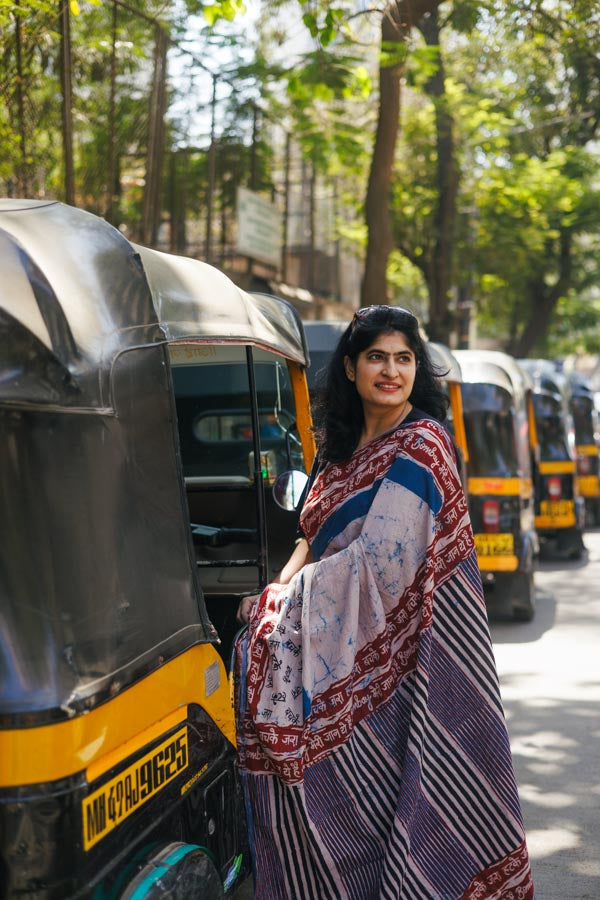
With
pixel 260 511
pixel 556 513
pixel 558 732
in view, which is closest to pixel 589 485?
pixel 556 513

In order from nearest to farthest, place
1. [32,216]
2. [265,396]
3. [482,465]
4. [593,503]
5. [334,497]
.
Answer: [32,216], [334,497], [265,396], [482,465], [593,503]

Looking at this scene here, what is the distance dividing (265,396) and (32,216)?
7.46 ft

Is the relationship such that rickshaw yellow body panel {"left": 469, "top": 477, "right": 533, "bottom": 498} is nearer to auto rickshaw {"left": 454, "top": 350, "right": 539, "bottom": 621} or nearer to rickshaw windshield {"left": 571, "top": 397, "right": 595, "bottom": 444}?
auto rickshaw {"left": 454, "top": 350, "right": 539, "bottom": 621}

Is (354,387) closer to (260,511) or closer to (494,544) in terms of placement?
(260,511)

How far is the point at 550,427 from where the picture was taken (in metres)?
12.5

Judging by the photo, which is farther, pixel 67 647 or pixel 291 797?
pixel 291 797

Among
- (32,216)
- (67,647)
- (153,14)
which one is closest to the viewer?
(67,647)

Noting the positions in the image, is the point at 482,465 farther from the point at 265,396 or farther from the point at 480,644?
the point at 480,644

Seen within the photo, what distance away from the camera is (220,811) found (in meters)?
2.97

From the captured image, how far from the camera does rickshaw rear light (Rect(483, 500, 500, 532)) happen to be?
888cm

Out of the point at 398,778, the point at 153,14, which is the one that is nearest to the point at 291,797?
the point at 398,778

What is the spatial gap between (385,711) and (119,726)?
829 mm

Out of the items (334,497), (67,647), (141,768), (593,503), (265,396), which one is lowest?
(593,503)

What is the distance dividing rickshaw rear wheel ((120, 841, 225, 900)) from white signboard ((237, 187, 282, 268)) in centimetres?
1074
